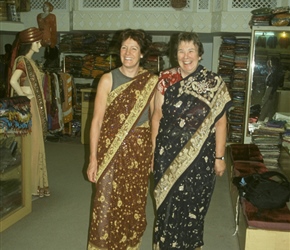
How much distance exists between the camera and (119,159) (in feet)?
6.91

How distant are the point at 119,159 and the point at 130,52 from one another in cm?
60

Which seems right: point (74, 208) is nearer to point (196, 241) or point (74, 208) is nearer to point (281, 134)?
point (196, 241)

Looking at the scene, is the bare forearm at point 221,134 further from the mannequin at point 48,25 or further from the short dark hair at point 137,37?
the mannequin at point 48,25

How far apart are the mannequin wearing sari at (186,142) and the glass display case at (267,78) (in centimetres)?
284

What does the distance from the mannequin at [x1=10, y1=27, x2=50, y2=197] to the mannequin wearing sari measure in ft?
4.92

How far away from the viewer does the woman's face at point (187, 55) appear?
6.66ft

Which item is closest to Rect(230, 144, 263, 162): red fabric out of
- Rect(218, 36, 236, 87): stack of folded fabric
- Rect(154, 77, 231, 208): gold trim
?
Rect(154, 77, 231, 208): gold trim

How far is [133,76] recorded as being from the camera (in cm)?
214

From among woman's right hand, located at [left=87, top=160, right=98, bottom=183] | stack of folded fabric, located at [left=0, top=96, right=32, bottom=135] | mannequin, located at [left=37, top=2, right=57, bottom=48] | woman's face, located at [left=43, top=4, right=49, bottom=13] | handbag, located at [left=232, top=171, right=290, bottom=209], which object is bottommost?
handbag, located at [left=232, top=171, right=290, bottom=209]

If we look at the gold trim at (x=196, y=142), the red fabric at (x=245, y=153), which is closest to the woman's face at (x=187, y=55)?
the gold trim at (x=196, y=142)

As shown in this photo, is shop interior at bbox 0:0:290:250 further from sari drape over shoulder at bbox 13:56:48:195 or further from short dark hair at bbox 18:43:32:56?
short dark hair at bbox 18:43:32:56

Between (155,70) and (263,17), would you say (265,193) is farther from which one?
(155,70)

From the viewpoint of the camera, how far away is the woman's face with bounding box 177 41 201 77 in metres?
2.03

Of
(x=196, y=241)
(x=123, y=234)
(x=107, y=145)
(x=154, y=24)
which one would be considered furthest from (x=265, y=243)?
(x=154, y=24)
